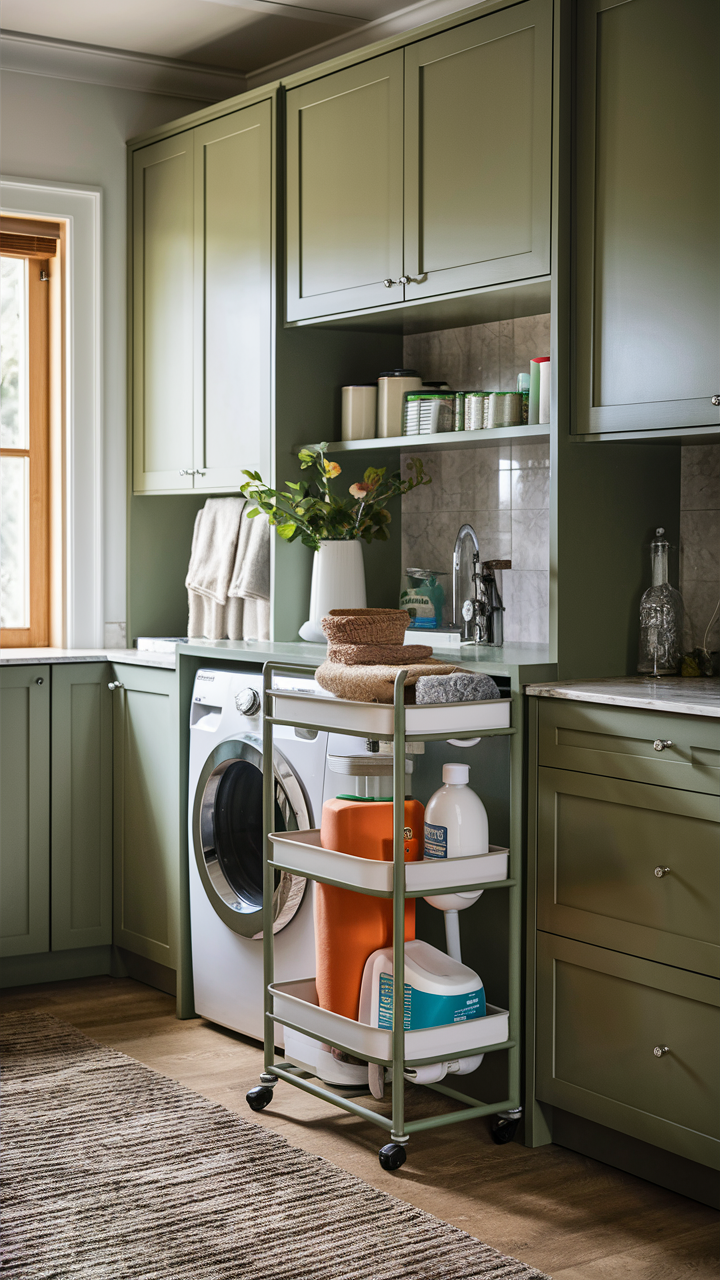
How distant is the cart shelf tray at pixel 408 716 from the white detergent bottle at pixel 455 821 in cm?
9

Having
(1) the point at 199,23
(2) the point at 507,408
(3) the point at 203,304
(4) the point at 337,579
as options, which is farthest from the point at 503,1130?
(1) the point at 199,23

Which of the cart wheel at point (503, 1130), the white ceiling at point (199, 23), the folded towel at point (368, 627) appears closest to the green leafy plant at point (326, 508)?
the folded towel at point (368, 627)

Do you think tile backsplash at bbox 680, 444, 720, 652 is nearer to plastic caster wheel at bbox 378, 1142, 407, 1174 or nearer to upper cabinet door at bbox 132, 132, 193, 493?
plastic caster wheel at bbox 378, 1142, 407, 1174

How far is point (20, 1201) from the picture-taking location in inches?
96.7

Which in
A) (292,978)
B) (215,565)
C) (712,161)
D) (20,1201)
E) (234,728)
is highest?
(712,161)

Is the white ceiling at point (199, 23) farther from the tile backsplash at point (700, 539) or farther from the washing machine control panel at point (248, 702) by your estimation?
the washing machine control panel at point (248, 702)

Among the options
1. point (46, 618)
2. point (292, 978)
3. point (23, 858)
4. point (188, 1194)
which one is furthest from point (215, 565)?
point (188, 1194)

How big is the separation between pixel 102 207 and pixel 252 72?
2.08 feet

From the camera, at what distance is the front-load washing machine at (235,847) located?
305 centimetres

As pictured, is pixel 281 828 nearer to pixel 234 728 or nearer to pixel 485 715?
pixel 234 728

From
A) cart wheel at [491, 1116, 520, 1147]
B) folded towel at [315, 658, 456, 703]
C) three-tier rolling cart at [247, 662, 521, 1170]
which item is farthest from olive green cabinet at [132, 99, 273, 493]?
cart wheel at [491, 1116, 520, 1147]

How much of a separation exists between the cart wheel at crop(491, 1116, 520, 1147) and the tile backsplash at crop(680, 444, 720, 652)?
106 cm

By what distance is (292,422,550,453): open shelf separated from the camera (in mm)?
2873

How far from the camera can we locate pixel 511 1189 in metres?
2.50
